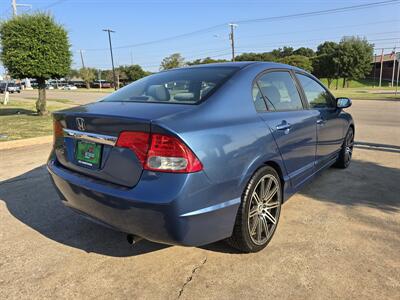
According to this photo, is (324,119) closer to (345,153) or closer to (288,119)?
(288,119)

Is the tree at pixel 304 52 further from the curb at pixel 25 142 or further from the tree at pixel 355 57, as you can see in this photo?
the curb at pixel 25 142

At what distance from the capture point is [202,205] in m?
2.32

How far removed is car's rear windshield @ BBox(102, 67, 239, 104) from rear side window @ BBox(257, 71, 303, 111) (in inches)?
13.6

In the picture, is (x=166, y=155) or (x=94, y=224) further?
(x=94, y=224)

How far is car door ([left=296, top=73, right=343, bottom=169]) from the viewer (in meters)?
4.07

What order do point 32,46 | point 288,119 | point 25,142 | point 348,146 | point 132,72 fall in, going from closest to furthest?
point 288,119 → point 348,146 → point 25,142 → point 32,46 → point 132,72

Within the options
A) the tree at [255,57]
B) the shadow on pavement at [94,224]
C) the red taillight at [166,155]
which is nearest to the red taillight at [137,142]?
the red taillight at [166,155]

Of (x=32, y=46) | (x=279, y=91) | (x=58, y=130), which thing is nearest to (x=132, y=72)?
(x=32, y=46)

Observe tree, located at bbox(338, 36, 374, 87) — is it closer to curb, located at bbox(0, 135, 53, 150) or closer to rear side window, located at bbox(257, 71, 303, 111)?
curb, located at bbox(0, 135, 53, 150)

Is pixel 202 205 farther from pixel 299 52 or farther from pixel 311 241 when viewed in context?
pixel 299 52

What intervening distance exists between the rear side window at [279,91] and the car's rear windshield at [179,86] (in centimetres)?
34

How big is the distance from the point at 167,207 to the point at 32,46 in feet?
40.8

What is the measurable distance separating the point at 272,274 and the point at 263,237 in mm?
431

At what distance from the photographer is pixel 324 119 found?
4.21 metres
